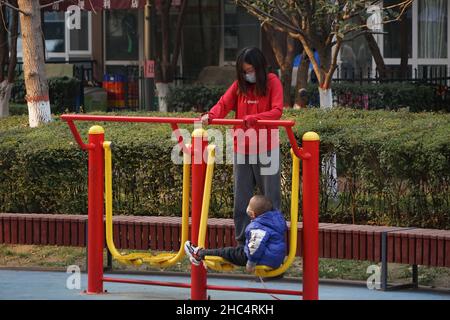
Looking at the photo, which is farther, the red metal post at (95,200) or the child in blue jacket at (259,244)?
the red metal post at (95,200)

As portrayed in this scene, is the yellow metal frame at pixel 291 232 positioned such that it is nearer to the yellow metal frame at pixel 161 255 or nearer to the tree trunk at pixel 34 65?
the yellow metal frame at pixel 161 255

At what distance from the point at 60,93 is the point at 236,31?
4.47 meters

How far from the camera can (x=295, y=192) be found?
8.12m

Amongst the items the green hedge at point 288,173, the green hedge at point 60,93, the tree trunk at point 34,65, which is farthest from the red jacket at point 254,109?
the green hedge at point 60,93

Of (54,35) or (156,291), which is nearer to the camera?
(156,291)

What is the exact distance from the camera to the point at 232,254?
8250 mm

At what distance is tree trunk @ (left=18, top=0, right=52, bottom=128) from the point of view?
13594 mm

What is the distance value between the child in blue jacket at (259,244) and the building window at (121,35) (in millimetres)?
17917

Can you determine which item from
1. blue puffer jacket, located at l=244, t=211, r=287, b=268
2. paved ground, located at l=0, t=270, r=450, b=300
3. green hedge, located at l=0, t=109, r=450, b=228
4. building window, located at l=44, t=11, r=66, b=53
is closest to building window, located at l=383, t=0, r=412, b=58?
building window, located at l=44, t=11, r=66, b=53

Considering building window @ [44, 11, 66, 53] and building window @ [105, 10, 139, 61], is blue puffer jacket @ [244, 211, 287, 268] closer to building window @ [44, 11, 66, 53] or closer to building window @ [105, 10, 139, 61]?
building window @ [105, 10, 139, 61]

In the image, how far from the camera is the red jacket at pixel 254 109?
8.56 meters

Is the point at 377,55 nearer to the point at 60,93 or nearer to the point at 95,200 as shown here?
the point at 60,93

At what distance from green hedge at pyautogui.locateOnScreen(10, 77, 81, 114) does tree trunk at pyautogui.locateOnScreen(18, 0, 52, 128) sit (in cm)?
829

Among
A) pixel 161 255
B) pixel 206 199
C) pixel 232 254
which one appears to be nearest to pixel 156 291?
pixel 161 255
